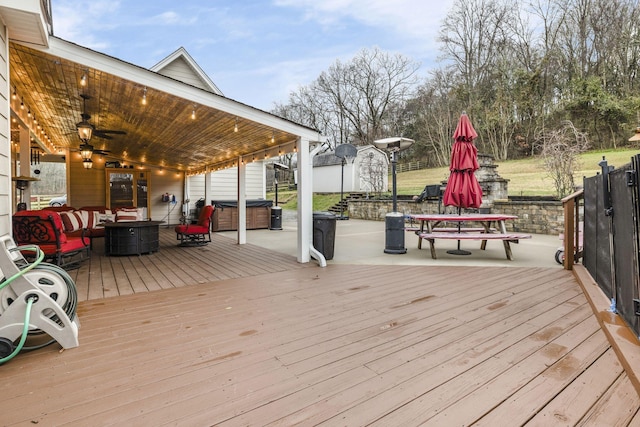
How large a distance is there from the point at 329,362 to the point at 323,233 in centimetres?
356

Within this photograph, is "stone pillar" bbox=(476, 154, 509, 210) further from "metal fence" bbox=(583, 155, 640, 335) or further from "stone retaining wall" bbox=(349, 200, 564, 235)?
"metal fence" bbox=(583, 155, 640, 335)

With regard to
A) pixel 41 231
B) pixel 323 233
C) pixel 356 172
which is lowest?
pixel 323 233

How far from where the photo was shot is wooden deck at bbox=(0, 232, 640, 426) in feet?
5.32

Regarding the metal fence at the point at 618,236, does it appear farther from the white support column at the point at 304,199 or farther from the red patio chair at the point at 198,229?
the red patio chair at the point at 198,229

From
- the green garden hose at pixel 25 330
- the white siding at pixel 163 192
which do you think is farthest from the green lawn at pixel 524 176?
the green garden hose at pixel 25 330

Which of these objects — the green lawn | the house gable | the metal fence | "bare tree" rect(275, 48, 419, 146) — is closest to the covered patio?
the house gable

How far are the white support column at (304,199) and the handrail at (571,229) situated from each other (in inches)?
146

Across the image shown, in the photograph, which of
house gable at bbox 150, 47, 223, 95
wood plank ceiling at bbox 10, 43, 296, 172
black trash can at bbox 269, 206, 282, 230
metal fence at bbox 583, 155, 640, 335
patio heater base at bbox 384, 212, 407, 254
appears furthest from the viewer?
black trash can at bbox 269, 206, 282, 230

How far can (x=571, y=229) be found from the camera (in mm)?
4723

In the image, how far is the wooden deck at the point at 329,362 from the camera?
1.62m

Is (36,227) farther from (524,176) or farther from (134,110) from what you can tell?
(524,176)

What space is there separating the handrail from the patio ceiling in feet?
12.7

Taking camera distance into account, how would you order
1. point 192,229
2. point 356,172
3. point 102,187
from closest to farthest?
point 192,229 → point 102,187 → point 356,172

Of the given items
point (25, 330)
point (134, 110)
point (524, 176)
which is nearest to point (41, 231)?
point (134, 110)
